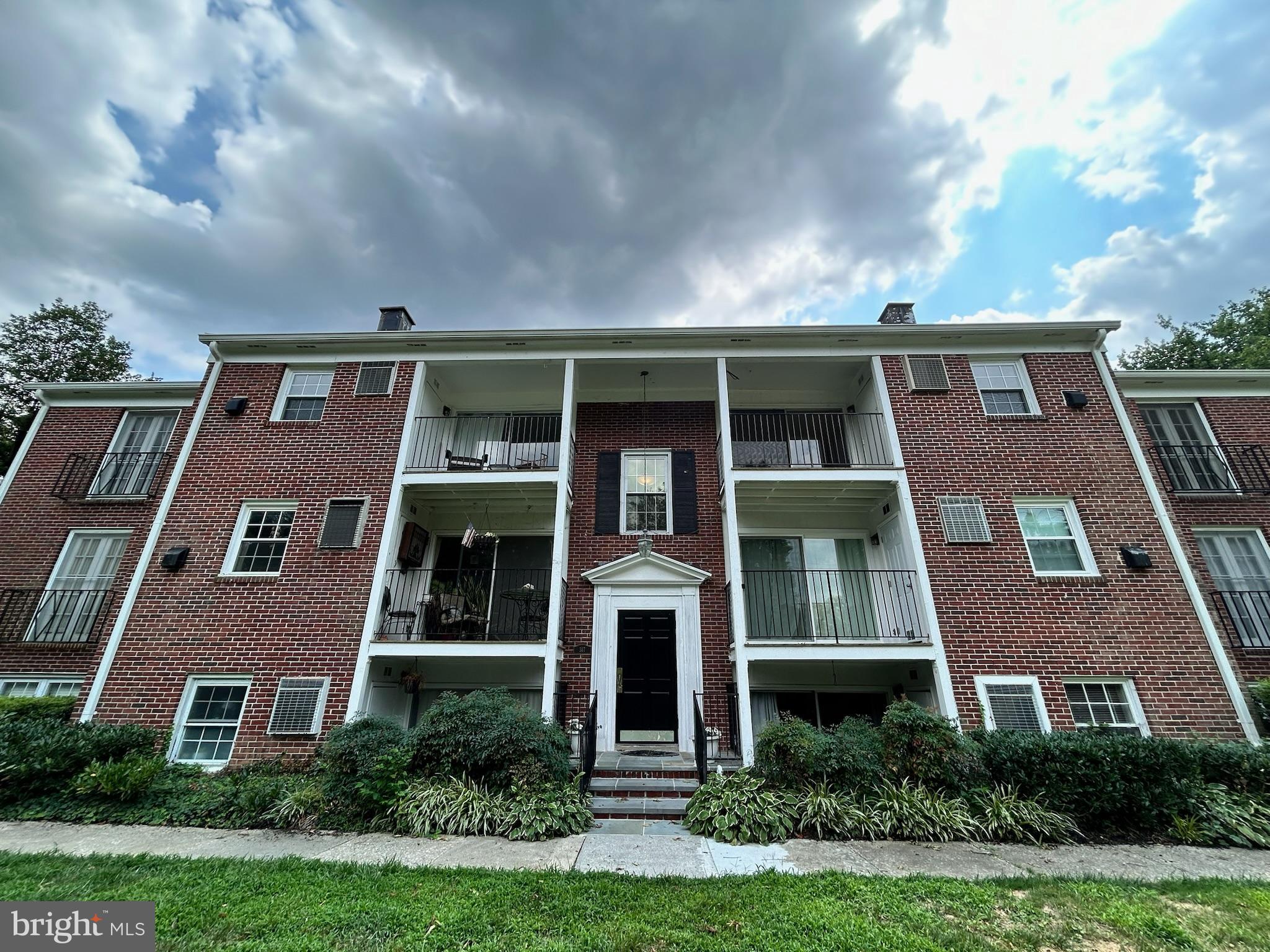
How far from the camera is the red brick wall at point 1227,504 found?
324 inches

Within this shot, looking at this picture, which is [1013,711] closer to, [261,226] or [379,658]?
[379,658]

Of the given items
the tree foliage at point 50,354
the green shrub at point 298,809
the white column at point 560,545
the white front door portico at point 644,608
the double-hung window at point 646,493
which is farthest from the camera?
the tree foliage at point 50,354

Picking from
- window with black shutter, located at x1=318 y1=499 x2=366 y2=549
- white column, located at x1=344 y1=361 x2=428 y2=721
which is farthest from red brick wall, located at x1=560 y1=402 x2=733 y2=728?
window with black shutter, located at x1=318 y1=499 x2=366 y2=549

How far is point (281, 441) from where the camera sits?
9523 millimetres

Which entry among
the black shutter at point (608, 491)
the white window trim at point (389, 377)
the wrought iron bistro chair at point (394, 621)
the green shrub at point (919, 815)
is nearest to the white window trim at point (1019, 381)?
the green shrub at point (919, 815)

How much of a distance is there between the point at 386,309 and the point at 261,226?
6.82 metres

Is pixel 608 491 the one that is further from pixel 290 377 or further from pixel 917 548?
pixel 290 377

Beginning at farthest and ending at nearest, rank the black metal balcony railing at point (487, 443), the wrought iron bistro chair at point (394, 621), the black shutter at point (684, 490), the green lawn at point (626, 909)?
1. the black shutter at point (684, 490)
2. the black metal balcony railing at point (487, 443)
3. the wrought iron bistro chair at point (394, 621)
4. the green lawn at point (626, 909)

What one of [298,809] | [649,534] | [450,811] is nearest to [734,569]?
[649,534]

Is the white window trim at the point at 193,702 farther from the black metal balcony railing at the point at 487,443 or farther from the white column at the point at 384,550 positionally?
the black metal balcony railing at the point at 487,443

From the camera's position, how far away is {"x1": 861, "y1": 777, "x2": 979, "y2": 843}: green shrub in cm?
555

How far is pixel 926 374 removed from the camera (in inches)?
373

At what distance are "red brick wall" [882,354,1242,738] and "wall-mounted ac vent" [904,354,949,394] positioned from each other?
15 centimetres

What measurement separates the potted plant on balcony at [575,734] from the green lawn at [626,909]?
3286 millimetres
